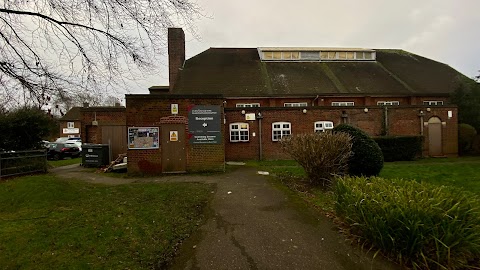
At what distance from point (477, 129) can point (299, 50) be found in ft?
54.7

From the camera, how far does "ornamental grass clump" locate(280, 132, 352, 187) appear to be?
826 cm

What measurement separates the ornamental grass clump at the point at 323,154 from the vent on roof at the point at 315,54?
20.7 metres

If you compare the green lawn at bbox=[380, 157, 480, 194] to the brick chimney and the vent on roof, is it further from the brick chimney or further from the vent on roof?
the brick chimney

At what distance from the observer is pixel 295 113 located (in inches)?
666

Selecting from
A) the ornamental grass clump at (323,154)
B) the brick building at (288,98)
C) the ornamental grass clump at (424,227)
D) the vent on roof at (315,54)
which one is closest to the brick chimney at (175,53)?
the brick building at (288,98)

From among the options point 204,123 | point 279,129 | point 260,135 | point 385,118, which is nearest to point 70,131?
point 260,135

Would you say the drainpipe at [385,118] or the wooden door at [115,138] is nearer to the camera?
the wooden door at [115,138]

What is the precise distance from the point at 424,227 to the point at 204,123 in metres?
9.13

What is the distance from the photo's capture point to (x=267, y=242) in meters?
4.45

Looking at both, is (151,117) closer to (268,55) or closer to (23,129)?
(23,129)

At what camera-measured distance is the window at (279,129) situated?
658 inches

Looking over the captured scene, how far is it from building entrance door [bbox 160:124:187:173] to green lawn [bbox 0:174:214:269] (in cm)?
302

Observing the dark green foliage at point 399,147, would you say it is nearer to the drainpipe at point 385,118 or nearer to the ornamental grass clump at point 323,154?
the drainpipe at point 385,118

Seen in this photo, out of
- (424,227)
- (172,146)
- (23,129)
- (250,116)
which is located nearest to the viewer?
(424,227)
